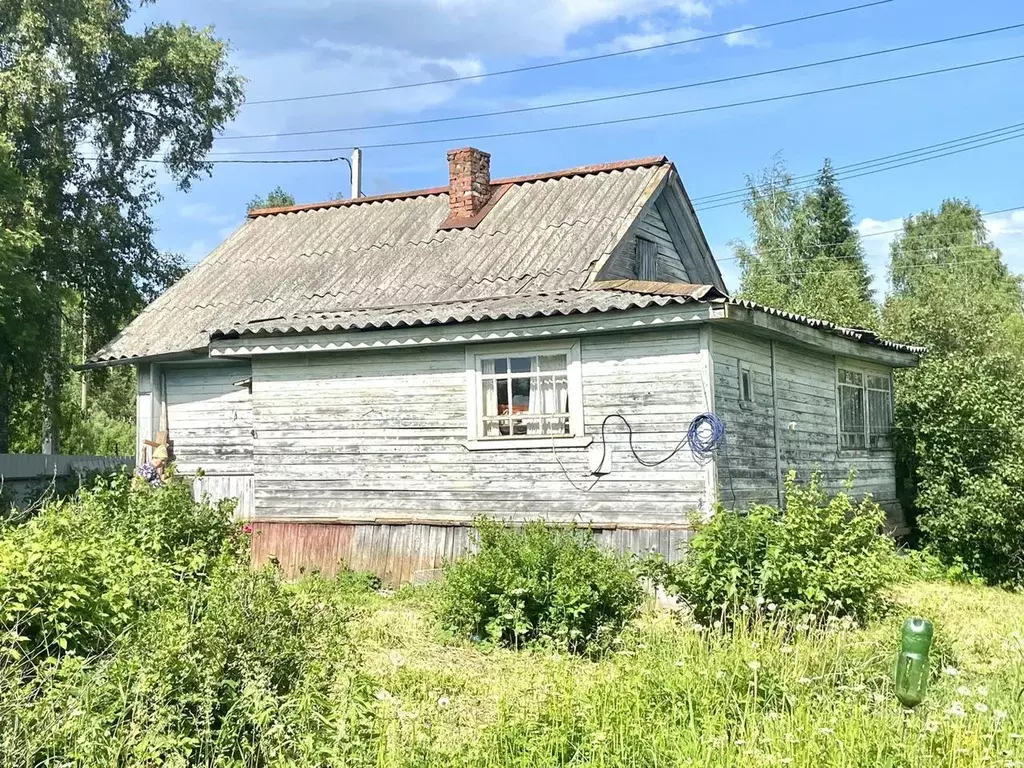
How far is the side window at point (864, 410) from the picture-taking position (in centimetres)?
1688

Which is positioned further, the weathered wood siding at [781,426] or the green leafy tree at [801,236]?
the green leafy tree at [801,236]

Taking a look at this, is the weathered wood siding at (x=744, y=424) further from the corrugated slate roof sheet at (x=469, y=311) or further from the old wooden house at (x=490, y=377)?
the corrugated slate roof sheet at (x=469, y=311)

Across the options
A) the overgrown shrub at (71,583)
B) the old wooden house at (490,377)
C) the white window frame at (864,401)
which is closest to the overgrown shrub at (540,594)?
the overgrown shrub at (71,583)

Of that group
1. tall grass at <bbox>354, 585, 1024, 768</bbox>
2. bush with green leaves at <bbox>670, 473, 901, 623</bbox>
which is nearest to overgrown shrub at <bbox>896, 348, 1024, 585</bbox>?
bush with green leaves at <bbox>670, 473, 901, 623</bbox>

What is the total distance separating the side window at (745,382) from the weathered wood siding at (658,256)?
2420mm

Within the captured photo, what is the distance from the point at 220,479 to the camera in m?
16.6

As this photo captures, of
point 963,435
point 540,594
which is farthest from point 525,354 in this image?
point 963,435

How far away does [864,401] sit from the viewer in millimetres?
17547

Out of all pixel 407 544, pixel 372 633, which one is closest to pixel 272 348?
pixel 407 544

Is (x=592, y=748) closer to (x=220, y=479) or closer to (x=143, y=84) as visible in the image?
(x=220, y=479)

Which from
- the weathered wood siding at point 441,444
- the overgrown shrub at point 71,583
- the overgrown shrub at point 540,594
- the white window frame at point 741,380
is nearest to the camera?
the overgrown shrub at point 71,583

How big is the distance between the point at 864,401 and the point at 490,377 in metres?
7.21

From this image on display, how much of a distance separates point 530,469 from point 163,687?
25.3 ft

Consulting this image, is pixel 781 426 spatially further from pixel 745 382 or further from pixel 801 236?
pixel 801 236
